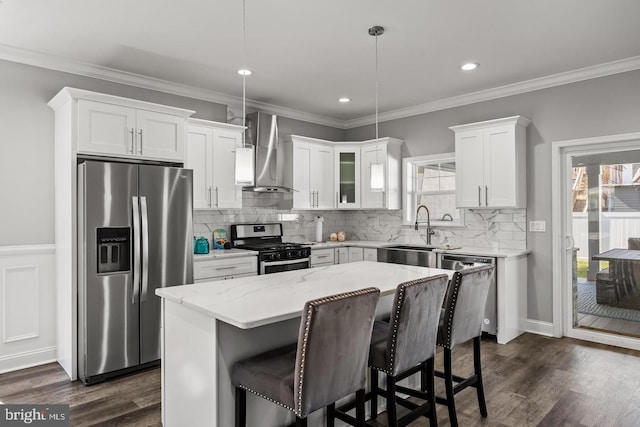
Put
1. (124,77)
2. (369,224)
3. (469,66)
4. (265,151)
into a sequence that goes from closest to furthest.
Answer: (469,66)
(124,77)
(265,151)
(369,224)

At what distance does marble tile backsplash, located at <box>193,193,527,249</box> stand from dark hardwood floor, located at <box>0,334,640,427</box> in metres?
1.37

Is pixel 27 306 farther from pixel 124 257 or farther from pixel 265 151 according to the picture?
pixel 265 151

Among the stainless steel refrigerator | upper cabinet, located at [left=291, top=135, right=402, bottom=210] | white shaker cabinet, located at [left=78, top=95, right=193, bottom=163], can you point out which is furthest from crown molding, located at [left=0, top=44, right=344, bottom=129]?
the stainless steel refrigerator

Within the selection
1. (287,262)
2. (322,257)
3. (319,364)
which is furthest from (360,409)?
(322,257)

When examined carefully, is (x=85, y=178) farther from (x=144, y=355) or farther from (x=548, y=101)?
(x=548, y=101)

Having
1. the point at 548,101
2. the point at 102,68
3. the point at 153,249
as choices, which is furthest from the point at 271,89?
the point at 548,101

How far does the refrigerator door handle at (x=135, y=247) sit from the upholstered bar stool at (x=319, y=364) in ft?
6.02

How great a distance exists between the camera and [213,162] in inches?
182

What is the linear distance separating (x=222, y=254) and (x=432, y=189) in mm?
2906

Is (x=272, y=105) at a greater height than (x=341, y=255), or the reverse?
(x=272, y=105)

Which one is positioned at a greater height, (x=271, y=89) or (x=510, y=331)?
(x=271, y=89)

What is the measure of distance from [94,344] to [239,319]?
223 cm

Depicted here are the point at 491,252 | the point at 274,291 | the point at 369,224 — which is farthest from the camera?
the point at 369,224

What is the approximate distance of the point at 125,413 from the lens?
2.82 m
